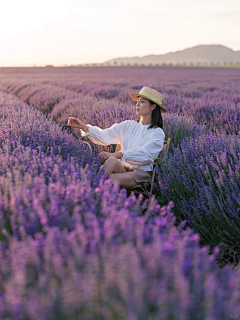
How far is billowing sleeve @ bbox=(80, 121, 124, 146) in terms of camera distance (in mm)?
3424

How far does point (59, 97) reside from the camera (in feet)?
28.4

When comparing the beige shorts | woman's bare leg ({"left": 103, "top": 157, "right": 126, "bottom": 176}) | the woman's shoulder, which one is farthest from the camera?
the woman's shoulder

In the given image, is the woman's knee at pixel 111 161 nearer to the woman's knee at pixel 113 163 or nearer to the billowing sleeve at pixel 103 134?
the woman's knee at pixel 113 163

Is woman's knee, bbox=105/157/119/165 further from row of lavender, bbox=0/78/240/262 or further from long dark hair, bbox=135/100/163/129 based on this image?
long dark hair, bbox=135/100/163/129

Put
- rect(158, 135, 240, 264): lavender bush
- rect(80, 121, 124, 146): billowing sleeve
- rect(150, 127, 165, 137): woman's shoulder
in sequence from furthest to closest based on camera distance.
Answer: rect(80, 121, 124, 146): billowing sleeve
rect(150, 127, 165, 137): woman's shoulder
rect(158, 135, 240, 264): lavender bush

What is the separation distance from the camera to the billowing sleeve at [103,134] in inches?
135

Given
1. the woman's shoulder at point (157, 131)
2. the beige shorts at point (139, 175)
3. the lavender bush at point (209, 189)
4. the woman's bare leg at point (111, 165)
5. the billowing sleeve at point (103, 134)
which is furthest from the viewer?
the billowing sleeve at point (103, 134)

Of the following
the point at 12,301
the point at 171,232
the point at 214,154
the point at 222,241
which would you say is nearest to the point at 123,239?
the point at 171,232

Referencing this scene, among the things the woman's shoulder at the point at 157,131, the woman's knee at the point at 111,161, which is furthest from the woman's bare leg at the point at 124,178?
the woman's shoulder at the point at 157,131

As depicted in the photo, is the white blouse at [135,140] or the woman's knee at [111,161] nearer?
the woman's knee at [111,161]

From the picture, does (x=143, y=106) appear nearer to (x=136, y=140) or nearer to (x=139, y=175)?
(x=136, y=140)

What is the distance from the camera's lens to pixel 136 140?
3.36m

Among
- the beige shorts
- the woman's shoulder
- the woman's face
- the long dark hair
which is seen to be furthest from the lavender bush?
the woman's face

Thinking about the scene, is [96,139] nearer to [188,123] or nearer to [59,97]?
[188,123]
